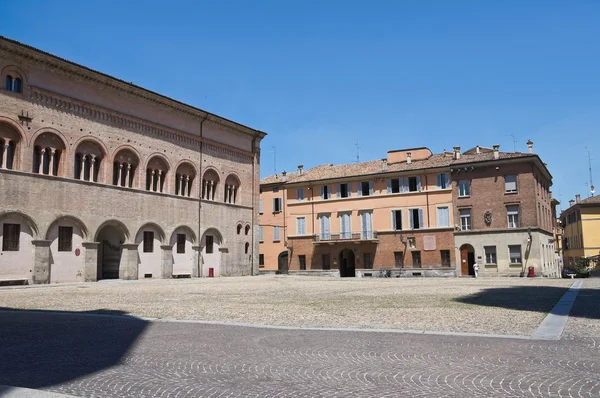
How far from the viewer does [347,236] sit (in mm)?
47531

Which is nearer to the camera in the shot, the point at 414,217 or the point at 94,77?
the point at 94,77

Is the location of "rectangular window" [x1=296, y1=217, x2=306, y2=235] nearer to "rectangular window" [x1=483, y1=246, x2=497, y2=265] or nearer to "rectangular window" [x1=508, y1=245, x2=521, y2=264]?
"rectangular window" [x1=483, y1=246, x2=497, y2=265]

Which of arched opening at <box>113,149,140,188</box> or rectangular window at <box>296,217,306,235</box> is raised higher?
arched opening at <box>113,149,140,188</box>

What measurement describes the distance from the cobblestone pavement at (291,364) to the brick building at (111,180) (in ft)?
72.4

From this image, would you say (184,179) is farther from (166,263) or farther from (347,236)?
(347,236)

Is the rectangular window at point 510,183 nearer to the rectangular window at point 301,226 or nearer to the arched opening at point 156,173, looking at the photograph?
the rectangular window at point 301,226

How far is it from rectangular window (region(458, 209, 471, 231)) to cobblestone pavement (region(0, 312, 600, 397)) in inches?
1453

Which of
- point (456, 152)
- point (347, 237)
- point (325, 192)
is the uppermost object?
point (456, 152)

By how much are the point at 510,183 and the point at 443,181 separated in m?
5.48

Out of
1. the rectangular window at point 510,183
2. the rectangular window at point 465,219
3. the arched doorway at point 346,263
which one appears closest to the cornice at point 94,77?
the arched doorway at point 346,263

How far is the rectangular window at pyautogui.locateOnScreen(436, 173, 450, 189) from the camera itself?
44.3m

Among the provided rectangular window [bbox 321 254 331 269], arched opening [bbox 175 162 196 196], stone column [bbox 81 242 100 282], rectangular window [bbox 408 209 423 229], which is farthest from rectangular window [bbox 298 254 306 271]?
stone column [bbox 81 242 100 282]

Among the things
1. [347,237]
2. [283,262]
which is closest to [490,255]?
[347,237]

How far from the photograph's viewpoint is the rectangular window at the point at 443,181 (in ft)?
145
